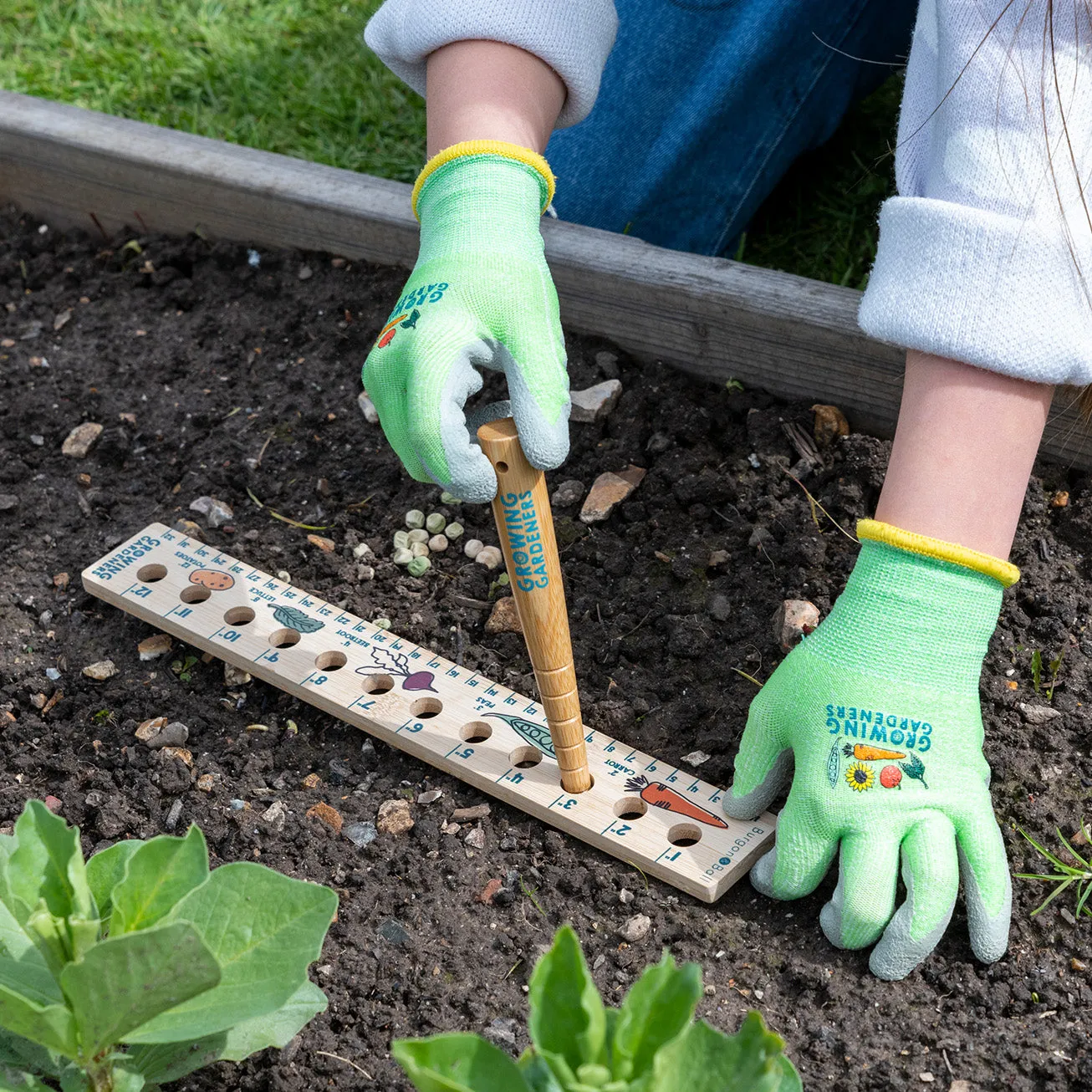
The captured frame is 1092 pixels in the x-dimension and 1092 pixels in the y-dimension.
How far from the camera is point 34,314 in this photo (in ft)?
8.10

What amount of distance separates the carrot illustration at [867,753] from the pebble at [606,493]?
0.64 meters

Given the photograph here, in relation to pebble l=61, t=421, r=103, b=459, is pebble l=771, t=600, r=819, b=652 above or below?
above

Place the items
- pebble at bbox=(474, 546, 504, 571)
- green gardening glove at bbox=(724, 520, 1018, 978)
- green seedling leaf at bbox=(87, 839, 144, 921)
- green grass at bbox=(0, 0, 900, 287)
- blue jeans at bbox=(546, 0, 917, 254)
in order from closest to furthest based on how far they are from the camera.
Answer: green seedling leaf at bbox=(87, 839, 144, 921), green gardening glove at bbox=(724, 520, 1018, 978), pebble at bbox=(474, 546, 504, 571), blue jeans at bbox=(546, 0, 917, 254), green grass at bbox=(0, 0, 900, 287)

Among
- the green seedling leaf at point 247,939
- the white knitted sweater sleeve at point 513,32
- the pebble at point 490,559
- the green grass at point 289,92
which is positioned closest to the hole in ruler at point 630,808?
the pebble at point 490,559

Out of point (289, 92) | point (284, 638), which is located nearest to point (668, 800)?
point (284, 638)

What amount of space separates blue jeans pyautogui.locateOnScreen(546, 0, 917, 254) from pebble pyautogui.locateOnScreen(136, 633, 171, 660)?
1.36 meters

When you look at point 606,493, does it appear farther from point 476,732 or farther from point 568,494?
point 476,732

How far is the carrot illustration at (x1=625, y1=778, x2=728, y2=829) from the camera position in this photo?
60.9 inches

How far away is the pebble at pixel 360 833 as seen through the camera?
156 centimetres

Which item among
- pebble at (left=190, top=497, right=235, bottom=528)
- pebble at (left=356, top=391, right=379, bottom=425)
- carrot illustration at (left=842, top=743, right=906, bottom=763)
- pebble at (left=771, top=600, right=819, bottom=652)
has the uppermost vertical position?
carrot illustration at (left=842, top=743, right=906, bottom=763)

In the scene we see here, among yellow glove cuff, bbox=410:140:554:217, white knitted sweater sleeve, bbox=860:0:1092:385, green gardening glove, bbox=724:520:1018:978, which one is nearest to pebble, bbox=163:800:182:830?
green gardening glove, bbox=724:520:1018:978

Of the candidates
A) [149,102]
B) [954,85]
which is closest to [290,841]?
[954,85]

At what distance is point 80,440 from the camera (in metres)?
2.17

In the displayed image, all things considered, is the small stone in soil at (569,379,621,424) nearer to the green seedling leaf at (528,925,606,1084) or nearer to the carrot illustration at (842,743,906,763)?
the carrot illustration at (842,743,906,763)
